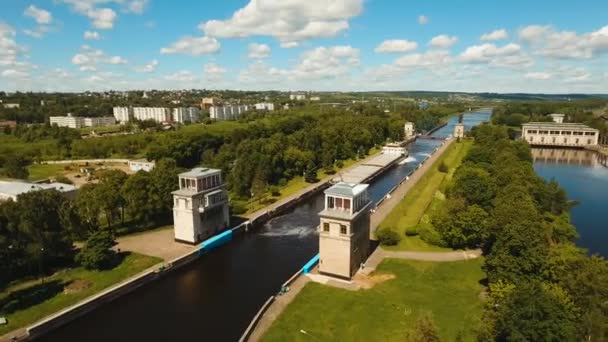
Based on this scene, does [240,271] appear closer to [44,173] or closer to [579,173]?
[44,173]

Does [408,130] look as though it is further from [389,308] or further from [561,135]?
[389,308]

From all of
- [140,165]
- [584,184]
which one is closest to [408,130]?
[584,184]

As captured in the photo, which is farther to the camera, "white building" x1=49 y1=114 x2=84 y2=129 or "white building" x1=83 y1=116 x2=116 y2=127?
"white building" x1=83 y1=116 x2=116 y2=127

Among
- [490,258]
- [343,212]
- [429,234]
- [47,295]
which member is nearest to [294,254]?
[343,212]

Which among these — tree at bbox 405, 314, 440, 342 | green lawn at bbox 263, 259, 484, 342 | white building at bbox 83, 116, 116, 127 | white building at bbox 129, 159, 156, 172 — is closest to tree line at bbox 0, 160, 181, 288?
green lawn at bbox 263, 259, 484, 342

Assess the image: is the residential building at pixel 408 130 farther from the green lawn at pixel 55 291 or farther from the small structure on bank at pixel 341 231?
the green lawn at pixel 55 291

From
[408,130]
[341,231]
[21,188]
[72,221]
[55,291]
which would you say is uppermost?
[408,130]

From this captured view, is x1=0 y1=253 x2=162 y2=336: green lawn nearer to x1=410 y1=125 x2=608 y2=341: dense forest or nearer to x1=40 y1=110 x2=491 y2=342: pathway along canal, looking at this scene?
x1=40 y1=110 x2=491 y2=342: pathway along canal
